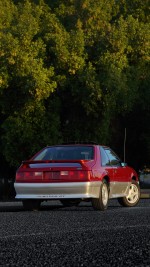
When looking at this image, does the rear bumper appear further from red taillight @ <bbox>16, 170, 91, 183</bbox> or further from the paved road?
the paved road

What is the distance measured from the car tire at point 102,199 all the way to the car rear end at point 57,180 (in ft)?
0.51

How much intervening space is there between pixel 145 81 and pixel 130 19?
298cm

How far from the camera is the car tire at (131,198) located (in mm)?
17594

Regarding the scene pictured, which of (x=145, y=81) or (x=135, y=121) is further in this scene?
(x=135, y=121)

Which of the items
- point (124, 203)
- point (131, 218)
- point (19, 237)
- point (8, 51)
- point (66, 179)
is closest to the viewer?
point (19, 237)

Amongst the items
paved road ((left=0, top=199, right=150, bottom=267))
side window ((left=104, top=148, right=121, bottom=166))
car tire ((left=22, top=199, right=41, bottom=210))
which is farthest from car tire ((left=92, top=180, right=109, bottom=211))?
car tire ((left=22, top=199, right=41, bottom=210))

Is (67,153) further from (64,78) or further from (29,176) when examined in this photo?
(64,78)

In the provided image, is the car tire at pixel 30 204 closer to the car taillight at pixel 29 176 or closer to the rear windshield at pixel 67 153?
the car taillight at pixel 29 176

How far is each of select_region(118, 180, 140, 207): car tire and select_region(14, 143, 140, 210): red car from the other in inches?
43.6

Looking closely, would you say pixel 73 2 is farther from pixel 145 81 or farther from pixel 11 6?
pixel 145 81

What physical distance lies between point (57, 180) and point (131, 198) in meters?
2.94

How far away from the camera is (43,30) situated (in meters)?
32.7

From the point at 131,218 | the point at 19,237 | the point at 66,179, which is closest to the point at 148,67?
the point at 66,179

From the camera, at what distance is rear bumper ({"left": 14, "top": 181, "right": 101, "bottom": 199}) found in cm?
1536
